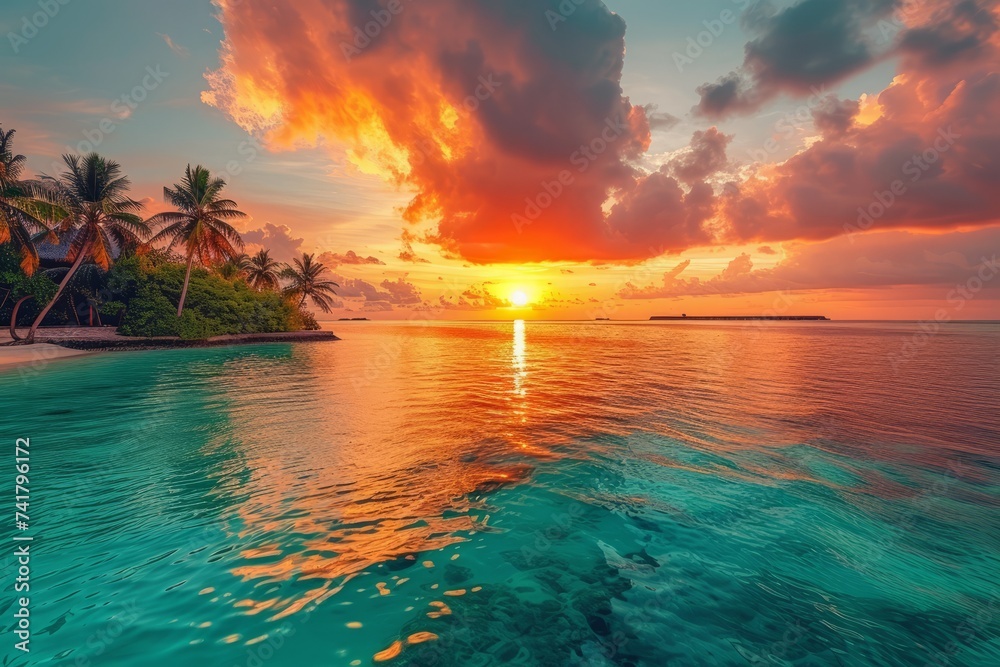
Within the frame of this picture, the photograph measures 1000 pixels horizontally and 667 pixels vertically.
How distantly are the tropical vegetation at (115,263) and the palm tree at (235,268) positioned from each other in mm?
4362

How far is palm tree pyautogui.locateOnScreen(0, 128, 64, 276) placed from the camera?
79.6 feet

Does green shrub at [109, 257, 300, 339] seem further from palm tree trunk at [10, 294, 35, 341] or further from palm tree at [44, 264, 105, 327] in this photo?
palm tree trunk at [10, 294, 35, 341]

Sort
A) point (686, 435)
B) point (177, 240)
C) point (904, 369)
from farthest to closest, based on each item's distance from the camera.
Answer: point (177, 240)
point (904, 369)
point (686, 435)

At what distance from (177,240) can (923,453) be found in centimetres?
5508

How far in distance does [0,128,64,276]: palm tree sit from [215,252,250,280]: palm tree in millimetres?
21469

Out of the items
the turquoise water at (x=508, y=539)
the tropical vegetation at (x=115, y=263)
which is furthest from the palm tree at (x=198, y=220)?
the turquoise water at (x=508, y=539)

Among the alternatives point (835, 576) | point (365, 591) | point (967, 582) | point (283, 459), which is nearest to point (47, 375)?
point (283, 459)

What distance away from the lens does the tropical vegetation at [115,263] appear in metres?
32.2

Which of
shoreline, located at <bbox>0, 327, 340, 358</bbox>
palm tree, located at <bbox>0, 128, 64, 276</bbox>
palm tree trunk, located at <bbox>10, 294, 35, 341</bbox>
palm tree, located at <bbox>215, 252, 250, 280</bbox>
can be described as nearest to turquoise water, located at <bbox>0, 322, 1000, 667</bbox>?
palm tree, located at <bbox>0, 128, 64, 276</bbox>

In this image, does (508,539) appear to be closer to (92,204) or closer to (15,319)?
(92,204)

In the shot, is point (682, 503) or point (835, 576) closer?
point (835, 576)

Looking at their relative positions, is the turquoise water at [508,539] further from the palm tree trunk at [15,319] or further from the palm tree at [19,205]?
the palm tree trunk at [15,319]

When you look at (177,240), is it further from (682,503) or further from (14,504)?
(682,503)

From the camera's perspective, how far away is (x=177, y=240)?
1549 inches
